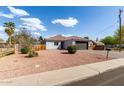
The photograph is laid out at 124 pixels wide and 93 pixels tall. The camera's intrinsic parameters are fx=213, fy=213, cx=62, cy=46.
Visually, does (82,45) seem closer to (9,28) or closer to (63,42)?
(63,42)

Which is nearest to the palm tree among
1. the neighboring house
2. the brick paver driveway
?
the neighboring house

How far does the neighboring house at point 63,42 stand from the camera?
49000mm

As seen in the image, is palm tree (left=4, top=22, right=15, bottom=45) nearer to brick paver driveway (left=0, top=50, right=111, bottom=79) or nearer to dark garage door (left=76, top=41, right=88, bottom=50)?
dark garage door (left=76, top=41, right=88, bottom=50)

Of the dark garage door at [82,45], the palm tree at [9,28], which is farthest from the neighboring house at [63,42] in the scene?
the palm tree at [9,28]

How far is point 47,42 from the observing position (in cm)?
5131

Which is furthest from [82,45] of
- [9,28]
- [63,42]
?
[9,28]

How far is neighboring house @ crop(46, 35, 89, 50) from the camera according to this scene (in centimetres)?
4900

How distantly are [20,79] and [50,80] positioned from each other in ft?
5.55
